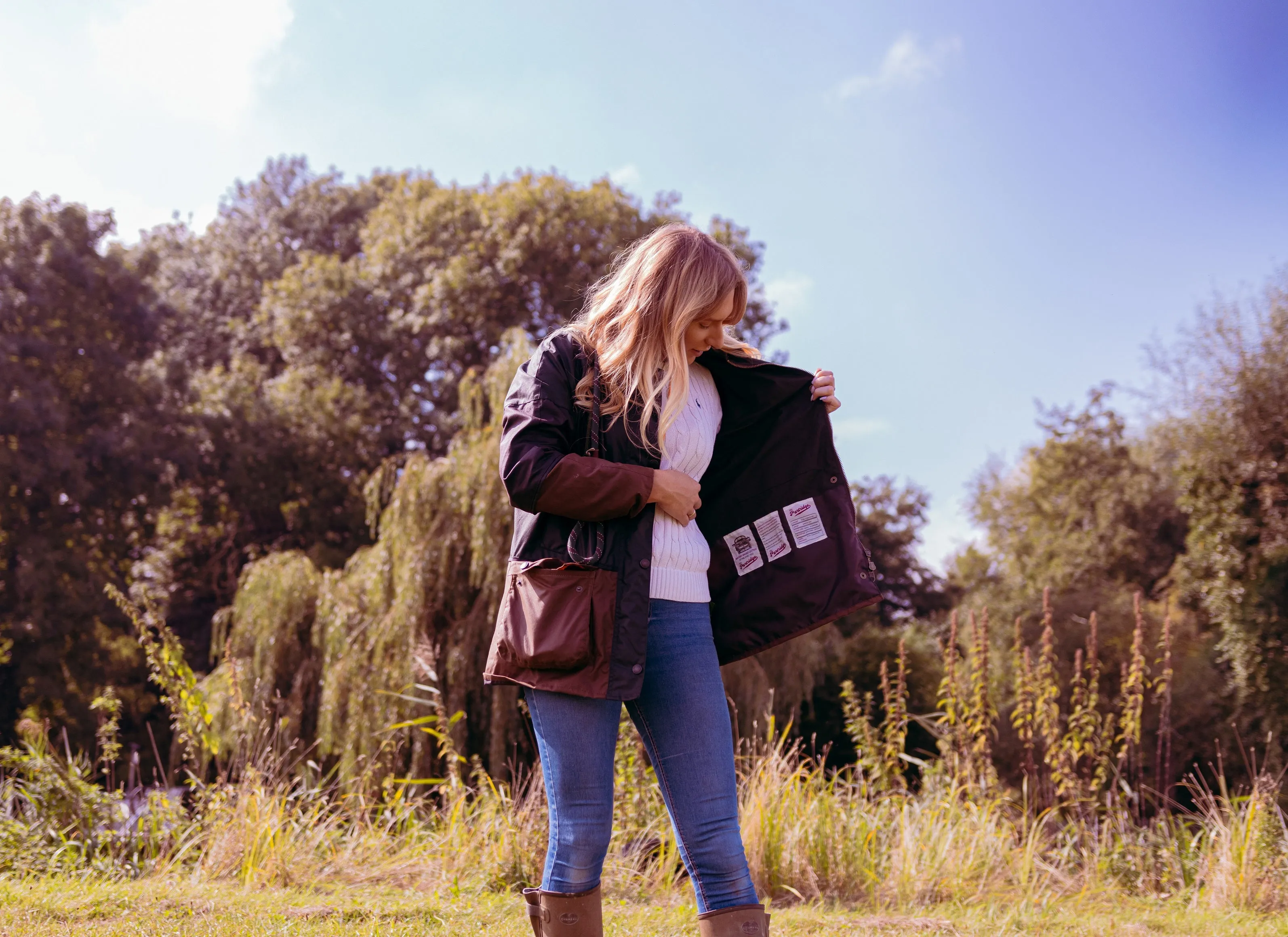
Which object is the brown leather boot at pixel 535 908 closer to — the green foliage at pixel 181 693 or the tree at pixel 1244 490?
the green foliage at pixel 181 693

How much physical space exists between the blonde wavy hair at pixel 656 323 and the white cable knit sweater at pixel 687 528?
4cm

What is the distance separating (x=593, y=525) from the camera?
2.05 meters

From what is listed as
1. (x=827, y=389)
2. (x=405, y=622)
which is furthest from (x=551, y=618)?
(x=405, y=622)

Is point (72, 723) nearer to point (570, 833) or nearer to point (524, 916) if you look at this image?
point (524, 916)

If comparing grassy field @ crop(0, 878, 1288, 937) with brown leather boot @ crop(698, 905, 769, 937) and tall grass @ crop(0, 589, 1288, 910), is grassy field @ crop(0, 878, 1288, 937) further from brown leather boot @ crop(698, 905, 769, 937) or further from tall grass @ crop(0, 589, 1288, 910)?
brown leather boot @ crop(698, 905, 769, 937)

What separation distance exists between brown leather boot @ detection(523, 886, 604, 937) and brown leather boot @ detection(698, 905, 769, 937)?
0.21 metres

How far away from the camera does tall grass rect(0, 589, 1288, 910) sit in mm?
4461

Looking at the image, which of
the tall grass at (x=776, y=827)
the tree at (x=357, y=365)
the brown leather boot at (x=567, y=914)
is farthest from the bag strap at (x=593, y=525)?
the tree at (x=357, y=365)

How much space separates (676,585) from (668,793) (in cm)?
42

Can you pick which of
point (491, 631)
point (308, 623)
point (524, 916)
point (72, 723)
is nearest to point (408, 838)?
point (524, 916)

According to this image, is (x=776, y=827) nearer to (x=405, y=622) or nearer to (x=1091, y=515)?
(x=405, y=622)

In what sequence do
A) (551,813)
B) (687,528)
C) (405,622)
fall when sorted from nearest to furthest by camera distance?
(551,813) < (687,528) < (405,622)

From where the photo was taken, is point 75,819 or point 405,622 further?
point 405,622

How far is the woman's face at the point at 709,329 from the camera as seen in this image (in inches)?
87.0
